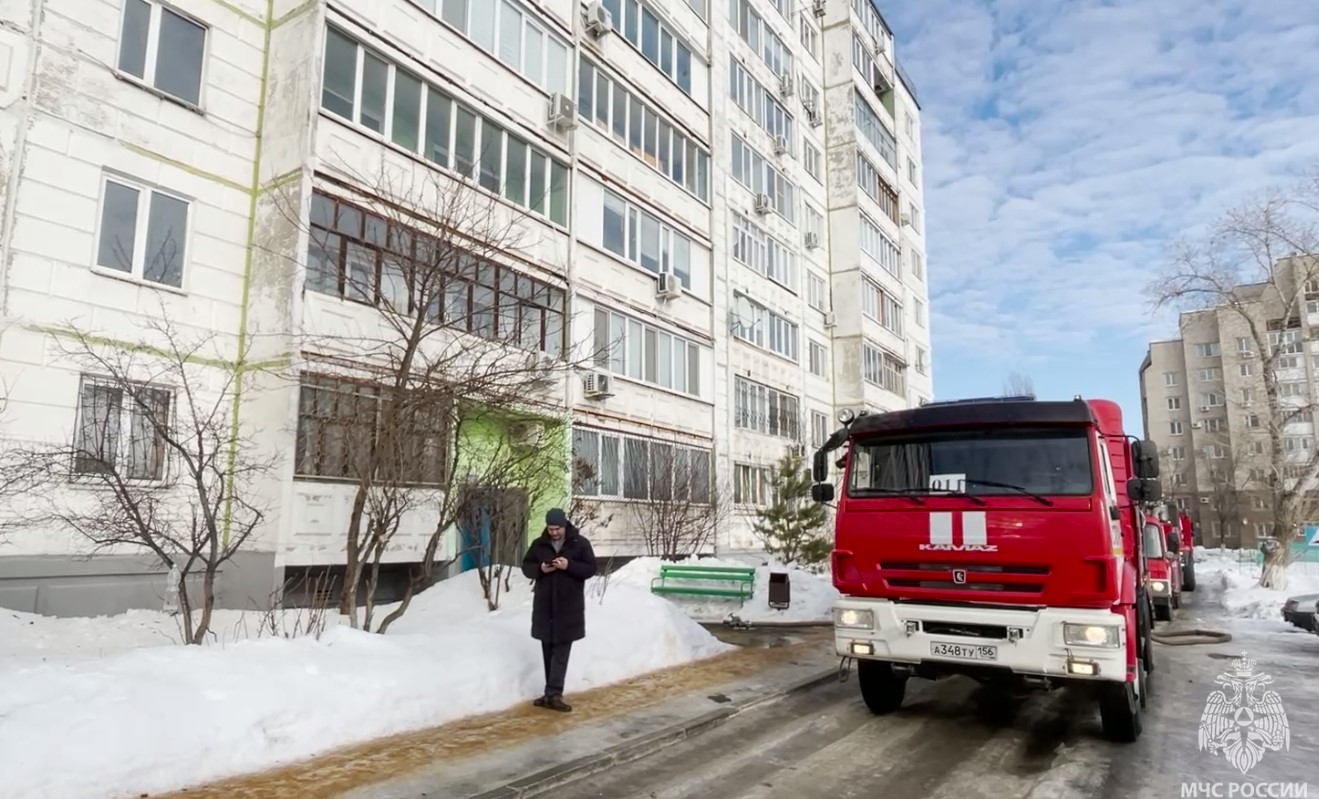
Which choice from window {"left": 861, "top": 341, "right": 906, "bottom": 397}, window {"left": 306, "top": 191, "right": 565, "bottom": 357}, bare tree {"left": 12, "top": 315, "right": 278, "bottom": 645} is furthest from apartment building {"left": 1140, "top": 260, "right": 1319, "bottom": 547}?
bare tree {"left": 12, "top": 315, "right": 278, "bottom": 645}

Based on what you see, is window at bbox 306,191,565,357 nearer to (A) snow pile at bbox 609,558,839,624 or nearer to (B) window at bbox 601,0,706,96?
(A) snow pile at bbox 609,558,839,624

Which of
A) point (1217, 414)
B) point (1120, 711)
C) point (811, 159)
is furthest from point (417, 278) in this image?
point (1217, 414)

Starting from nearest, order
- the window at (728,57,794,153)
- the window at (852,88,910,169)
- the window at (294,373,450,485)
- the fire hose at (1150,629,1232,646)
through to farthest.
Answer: the window at (294,373,450,485) → the fire hose at (1150,629,1232,646) → the window at (728,57,794,153) → the window at (852,88,910,169)

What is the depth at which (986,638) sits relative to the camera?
6676 millimetres

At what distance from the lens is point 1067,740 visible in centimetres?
706

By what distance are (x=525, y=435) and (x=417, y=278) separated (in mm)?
2895

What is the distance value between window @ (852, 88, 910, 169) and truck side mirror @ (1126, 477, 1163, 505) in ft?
103

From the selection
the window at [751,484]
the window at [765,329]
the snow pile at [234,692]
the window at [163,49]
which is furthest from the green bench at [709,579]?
the window at [163,49]

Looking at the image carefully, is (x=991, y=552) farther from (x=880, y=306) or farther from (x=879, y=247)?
(x=879, y=247)

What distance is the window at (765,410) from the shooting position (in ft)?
84.8

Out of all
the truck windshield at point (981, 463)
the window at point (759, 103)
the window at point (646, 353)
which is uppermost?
the window at point (759, 103)

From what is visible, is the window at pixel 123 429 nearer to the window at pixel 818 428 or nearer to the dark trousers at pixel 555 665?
the dark trousers at pixel 555 665

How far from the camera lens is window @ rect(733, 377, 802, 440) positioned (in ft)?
84.8

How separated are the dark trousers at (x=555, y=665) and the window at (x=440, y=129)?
27.5 feet
